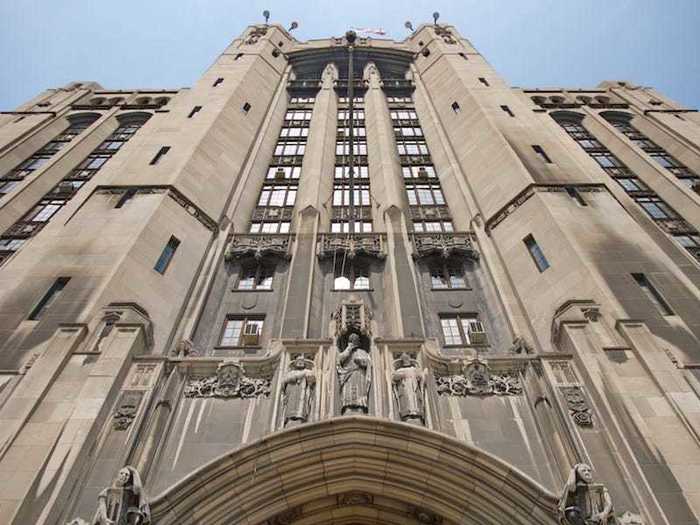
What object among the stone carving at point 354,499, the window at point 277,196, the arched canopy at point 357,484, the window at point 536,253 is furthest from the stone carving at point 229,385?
the window at point 277,196

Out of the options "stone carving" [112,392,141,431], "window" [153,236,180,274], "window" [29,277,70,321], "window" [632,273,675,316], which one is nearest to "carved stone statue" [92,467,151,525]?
"stone carving" [112,392,141,431]

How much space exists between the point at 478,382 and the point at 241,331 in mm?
8134

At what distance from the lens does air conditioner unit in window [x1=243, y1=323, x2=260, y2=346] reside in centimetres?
1816

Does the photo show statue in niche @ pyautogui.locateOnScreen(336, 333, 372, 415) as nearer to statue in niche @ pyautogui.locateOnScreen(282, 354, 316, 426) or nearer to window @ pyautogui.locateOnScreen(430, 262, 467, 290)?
statue in niche @ pyautogui.locateOnScreen(282, 354, 316, 426)

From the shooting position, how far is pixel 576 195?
21875 mm

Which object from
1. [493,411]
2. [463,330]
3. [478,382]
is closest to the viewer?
[493,411]

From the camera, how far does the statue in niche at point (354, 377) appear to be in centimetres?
1402

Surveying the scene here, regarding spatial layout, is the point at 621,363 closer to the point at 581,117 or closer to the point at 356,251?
the point at 356,251

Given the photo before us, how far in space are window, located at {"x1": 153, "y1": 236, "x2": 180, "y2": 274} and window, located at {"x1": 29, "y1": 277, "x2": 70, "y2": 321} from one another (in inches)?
111

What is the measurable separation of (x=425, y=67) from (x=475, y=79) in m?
8.85

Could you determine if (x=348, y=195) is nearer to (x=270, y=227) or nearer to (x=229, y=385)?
(x=270, y=227)

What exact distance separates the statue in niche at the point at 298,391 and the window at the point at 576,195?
12596 millimetres

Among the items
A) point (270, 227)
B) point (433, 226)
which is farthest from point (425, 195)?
point (270, 227)

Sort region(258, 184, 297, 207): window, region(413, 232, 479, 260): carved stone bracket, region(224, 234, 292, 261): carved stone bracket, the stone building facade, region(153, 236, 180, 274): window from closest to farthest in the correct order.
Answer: the stone building facade, region(153, 236, 180, 274): window, region(224, 234, 292, 261): carved stone bracket, region(413, 232, 479, 260): carved stone bracket, region(258, 184, 297, 207): window
